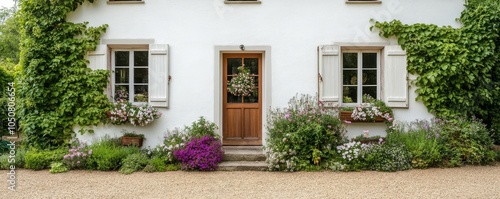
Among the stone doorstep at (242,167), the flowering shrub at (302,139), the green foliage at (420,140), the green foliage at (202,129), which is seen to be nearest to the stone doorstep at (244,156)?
the flowering shrub at (302,139)

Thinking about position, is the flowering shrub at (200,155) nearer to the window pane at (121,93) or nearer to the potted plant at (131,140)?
A: the potted plant at (131,140)

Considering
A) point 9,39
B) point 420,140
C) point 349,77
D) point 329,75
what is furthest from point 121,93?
point 9,39

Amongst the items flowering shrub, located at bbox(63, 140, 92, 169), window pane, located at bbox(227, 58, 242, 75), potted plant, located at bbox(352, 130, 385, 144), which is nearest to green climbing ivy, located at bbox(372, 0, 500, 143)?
Result: potted plant, located at bbox(352, 130, 385, 144)

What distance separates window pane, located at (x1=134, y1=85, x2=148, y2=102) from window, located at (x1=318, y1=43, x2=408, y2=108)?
12.3 feet

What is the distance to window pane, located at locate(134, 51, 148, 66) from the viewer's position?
707cm

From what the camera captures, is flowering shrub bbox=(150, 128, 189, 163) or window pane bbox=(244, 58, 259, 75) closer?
flowering shrub bbox=(150, 128, 189, 163)

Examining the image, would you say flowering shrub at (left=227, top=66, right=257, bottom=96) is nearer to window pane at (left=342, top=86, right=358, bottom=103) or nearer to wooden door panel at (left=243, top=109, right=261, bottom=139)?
wooden door panel at (left=243, top=109, right=261, bottom=139)

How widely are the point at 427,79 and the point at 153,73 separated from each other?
5627mm

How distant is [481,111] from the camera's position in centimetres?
666

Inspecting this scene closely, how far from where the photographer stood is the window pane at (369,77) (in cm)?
704

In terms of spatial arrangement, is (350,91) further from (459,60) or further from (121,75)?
(121,75)

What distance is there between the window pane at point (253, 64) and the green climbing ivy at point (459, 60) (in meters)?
2.65

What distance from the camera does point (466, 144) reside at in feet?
19.7

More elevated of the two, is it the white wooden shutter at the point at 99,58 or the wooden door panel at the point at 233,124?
the white wooden shutter at the point at 99,58
